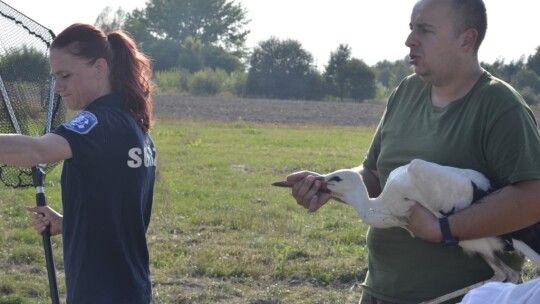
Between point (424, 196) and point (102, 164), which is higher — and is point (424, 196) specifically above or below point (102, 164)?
below

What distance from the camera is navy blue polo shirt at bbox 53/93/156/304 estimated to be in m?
3.60

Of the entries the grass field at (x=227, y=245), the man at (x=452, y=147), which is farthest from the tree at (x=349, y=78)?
the man at (x=452, y=147)

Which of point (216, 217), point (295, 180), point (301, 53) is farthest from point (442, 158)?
point (301, 53)

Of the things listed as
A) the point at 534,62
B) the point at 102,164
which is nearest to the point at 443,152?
the point at 102,164

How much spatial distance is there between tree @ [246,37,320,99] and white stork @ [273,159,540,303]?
65432mm

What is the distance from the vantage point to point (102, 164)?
3.61 meters

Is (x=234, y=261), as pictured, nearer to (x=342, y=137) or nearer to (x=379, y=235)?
(x=379, y=235)

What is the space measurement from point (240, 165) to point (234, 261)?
9.36 meters

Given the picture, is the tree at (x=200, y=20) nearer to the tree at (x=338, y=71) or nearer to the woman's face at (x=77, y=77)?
the tree at (x=338, y=71)

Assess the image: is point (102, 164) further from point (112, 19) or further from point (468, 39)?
point (112, 19)

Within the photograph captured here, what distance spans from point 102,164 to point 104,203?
0.16 metres

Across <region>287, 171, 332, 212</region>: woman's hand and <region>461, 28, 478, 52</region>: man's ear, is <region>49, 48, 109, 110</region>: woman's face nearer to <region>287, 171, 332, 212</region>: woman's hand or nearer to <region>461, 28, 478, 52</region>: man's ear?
<region>287, 171, 332, 212</region>: woman's hand

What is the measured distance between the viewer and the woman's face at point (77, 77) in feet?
12.2

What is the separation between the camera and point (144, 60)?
13.1ft
